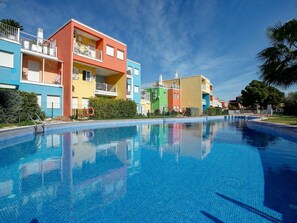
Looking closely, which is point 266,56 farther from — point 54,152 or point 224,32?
point 54,152

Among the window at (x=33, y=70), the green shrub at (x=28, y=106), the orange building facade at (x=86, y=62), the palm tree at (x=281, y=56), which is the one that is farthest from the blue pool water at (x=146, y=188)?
the window at (x=33, y=70)

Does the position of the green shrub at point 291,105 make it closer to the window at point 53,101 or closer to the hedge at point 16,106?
the window at point 53,101

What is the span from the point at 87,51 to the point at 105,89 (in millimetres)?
5122

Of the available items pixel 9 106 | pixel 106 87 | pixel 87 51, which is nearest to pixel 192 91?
pixel 106 87

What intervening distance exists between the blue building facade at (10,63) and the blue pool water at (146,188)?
33.8 feet

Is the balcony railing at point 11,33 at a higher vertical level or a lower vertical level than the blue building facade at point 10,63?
higher

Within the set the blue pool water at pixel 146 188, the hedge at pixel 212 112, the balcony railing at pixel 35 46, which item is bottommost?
the blue pool water at pixel 146 188

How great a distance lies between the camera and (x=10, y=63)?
13930 millimetres

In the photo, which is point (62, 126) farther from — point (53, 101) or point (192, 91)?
point (192, 91)

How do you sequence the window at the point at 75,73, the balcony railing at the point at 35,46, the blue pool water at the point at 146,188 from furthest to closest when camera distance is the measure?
the window at the point at 75,73, the balcony railing at the point at 35,46, the blue pool water at the point at 146,188

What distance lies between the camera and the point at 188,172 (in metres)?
4.77

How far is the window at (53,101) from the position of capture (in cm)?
1652

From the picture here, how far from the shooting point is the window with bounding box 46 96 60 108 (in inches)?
650

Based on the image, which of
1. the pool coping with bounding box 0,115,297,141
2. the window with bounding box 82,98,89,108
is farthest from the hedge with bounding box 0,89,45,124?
the window with bounding box 82,98,89,108
